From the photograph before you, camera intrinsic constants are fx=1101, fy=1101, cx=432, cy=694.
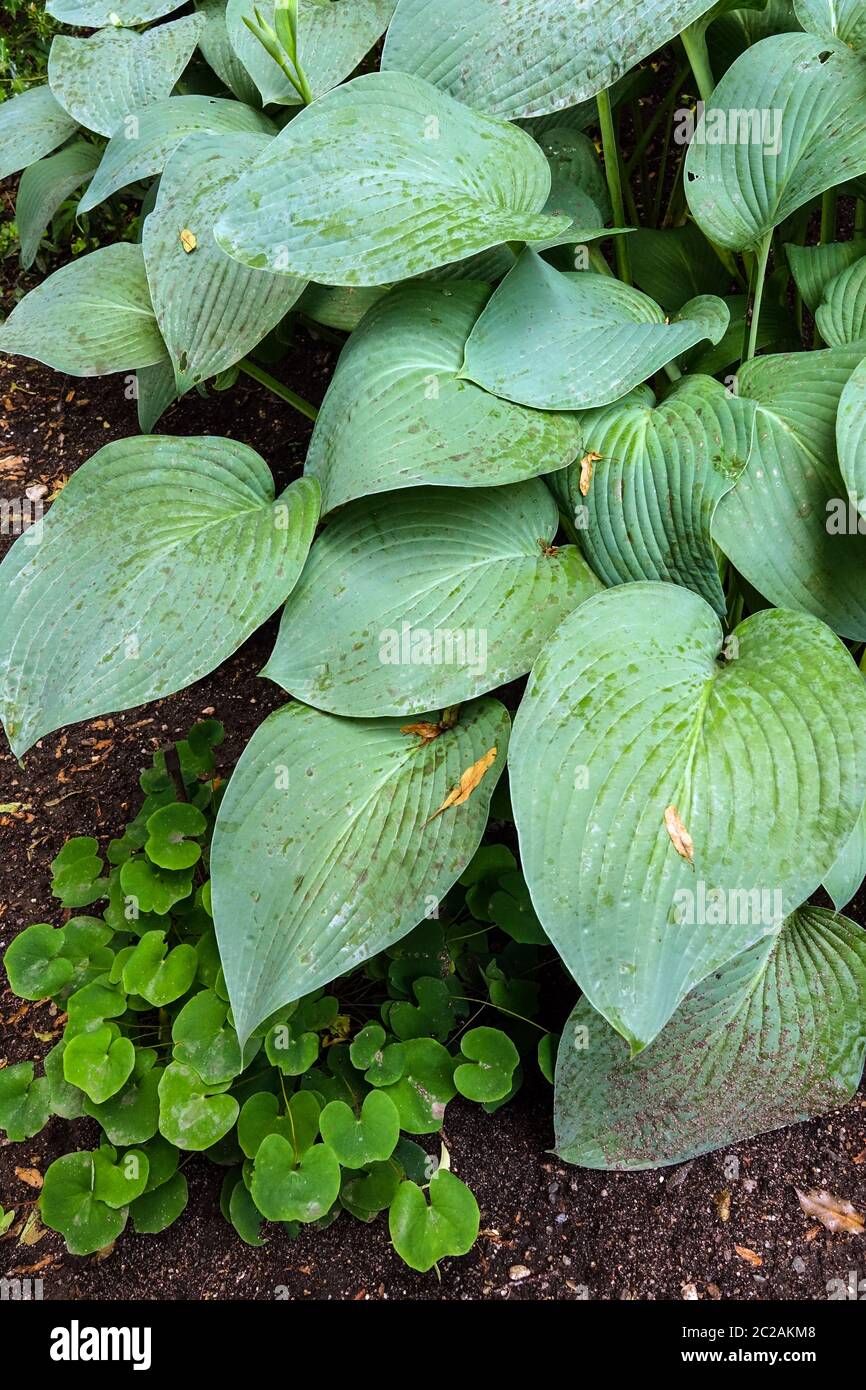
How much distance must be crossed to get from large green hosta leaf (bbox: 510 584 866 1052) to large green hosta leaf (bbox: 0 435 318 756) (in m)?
0.42

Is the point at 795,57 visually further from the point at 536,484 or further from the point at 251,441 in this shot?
the point at 251,441

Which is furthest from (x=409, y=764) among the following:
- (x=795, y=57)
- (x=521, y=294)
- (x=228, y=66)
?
(x=228, y=66)

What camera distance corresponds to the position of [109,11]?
2.02 meters

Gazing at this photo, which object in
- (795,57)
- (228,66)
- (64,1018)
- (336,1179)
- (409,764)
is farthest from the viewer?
(228,66)

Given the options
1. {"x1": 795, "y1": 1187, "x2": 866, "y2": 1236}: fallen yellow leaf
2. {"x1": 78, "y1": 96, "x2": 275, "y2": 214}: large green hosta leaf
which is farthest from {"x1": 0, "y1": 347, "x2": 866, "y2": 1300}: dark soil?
{"x1": 78, "y1": 96, "x2": 275, "y2": 214}: large green hosta leaf

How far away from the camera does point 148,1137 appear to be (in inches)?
54.2

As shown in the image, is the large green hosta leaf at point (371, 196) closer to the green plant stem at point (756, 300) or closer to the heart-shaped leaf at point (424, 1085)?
the green plant stem at point (756, 300)

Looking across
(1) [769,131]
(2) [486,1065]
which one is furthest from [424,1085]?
(1) [769,131]

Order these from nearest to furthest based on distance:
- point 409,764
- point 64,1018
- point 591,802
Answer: point 591,802, point 409,764, point 64,1018

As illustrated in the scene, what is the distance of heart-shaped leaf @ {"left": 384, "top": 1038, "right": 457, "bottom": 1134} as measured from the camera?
142cm

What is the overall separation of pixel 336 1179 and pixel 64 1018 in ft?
Result: 2.06

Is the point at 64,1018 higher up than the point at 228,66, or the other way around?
the point at 228,66

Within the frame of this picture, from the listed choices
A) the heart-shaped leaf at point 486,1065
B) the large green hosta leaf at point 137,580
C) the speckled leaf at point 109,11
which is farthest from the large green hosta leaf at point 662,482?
the speckled leaf at point 109,11

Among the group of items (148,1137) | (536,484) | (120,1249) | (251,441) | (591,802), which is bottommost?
(120,1249)
